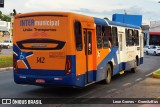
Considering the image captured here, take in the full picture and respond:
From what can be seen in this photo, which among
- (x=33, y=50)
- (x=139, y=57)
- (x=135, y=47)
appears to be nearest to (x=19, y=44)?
(x=33, y=50)

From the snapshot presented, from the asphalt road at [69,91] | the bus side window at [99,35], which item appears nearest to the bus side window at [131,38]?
the asphalt road at [69,91]

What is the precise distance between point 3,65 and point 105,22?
11.8 m

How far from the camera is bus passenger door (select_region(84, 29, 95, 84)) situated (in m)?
13.5

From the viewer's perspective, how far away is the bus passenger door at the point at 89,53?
13.5 m

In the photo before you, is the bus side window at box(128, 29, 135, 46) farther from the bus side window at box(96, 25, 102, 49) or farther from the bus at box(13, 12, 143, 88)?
the bus at box(13, 12, 143, 88)

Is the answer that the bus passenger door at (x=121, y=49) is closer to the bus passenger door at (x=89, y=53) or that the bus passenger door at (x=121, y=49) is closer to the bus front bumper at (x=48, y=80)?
the bus passenger door at (x=89, y=53)

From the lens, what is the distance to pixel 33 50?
506 inches

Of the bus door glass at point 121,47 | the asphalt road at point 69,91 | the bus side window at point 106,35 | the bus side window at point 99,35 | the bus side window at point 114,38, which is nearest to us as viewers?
the asphalt road at point 69,91

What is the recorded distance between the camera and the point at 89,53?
1377 cm

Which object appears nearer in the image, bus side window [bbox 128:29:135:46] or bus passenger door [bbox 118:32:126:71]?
bus passenger door [bbox 118:32:126:71]

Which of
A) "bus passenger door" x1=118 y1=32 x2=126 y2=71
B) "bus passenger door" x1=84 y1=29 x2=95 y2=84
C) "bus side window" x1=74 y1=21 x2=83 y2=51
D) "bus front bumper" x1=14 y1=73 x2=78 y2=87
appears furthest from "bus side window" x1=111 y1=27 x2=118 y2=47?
"bus front bumper" x1=14 y1=73 x2=78 y2=87

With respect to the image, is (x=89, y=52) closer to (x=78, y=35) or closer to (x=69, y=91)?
(x=78, y=35)

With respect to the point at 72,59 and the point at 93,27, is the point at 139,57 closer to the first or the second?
the point at 93,27

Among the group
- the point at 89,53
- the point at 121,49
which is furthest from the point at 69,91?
the point at 121,49
